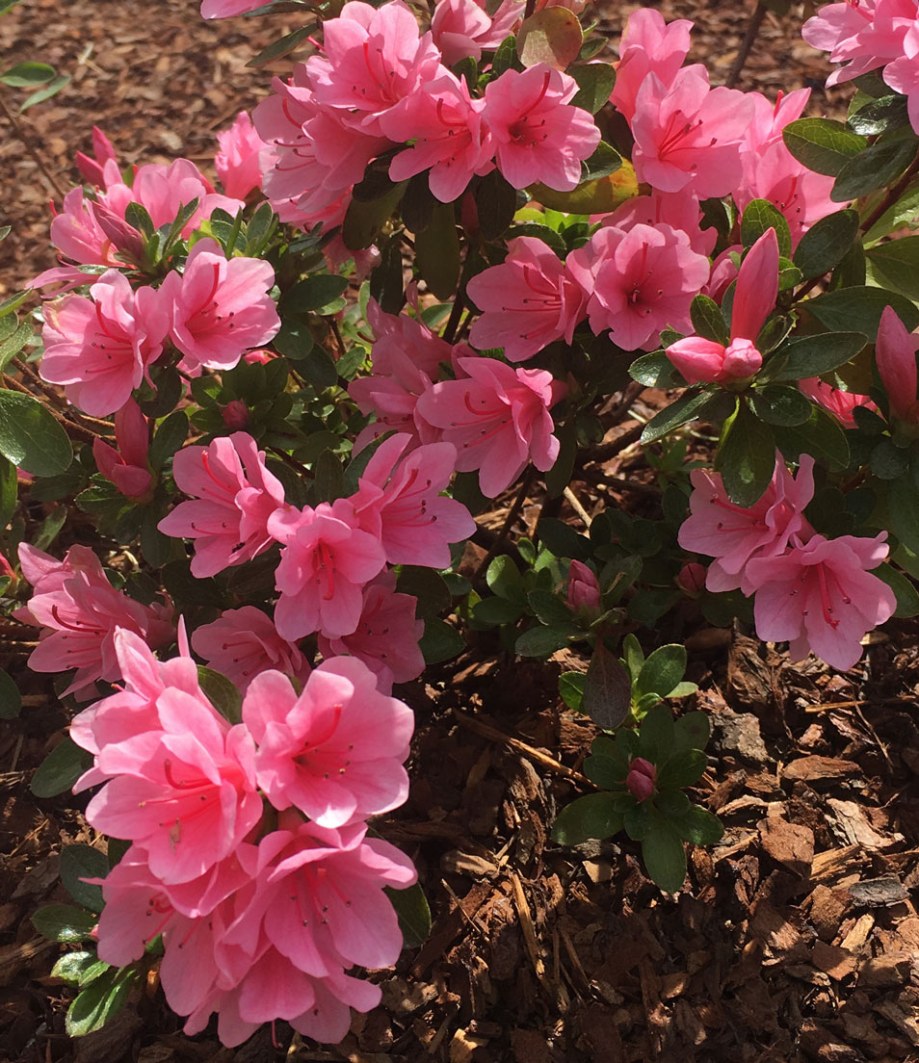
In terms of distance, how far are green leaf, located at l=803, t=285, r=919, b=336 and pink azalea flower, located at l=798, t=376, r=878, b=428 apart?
19cm

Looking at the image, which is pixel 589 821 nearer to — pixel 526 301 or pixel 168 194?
pixel 526 301

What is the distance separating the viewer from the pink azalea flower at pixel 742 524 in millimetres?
1516

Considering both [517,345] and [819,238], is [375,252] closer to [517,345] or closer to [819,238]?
[517,345]

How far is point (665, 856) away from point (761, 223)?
101 cm

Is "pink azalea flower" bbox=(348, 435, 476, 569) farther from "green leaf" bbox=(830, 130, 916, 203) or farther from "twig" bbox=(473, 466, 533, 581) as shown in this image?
"green leaf" bbox=(830, 130, 916, 203)

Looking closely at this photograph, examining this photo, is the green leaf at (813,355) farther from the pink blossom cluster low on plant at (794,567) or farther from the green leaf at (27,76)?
the green leaf at (27,76)

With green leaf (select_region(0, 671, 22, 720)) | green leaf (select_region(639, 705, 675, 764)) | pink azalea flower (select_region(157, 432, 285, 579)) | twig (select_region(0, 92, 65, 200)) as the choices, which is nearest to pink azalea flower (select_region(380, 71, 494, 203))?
pink azalea flower (select_region(157, 432, 285, 579))

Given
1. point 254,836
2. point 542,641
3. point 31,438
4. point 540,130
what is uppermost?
point 540,130

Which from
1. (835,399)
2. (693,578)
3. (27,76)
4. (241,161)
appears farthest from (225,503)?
(27,76)

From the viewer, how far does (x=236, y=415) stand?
69.5 inches

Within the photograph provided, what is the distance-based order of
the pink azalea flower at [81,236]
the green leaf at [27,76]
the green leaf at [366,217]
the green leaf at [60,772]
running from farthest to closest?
the green leaf at [27,76] < the pink azalea flower at [81,236] < the green leaf at [366,217] < the green leaf at [60,772]

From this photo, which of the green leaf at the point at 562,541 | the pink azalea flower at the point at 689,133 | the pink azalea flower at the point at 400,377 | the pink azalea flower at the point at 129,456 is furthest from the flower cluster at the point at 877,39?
the pink azalea flower at the point at 129,456

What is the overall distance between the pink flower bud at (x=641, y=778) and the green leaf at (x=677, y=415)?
56cm

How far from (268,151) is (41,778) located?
119 cm
